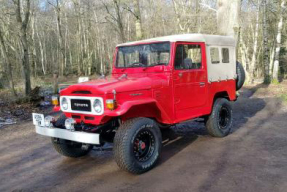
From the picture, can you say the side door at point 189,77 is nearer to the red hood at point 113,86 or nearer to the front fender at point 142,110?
the front fender at point 142,110

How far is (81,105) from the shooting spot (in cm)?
468

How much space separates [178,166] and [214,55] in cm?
285

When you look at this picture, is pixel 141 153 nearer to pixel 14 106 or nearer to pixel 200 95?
pixel 200 95

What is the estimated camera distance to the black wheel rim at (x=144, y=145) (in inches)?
179

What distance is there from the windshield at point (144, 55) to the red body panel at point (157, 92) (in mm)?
113

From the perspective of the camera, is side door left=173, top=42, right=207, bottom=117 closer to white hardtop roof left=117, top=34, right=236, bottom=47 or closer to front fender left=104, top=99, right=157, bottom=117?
white hardtop roof left=117, top=34, right=236, bottom=47

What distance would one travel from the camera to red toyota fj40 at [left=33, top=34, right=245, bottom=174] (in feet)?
14.3

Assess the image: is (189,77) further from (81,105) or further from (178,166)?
(81,105)

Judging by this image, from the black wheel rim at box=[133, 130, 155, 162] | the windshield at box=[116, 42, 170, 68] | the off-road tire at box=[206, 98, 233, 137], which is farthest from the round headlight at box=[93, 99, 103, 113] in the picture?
the off-road tire at box=[206, 98, 233, 137]

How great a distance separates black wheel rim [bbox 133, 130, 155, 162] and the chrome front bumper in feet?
2.16

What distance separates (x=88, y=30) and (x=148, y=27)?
1081 centimetres

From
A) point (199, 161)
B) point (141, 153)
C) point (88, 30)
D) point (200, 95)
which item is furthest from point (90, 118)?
point (88, 30)

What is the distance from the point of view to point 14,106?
11.4 m

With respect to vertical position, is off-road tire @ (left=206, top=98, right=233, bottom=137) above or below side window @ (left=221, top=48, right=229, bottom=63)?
below
